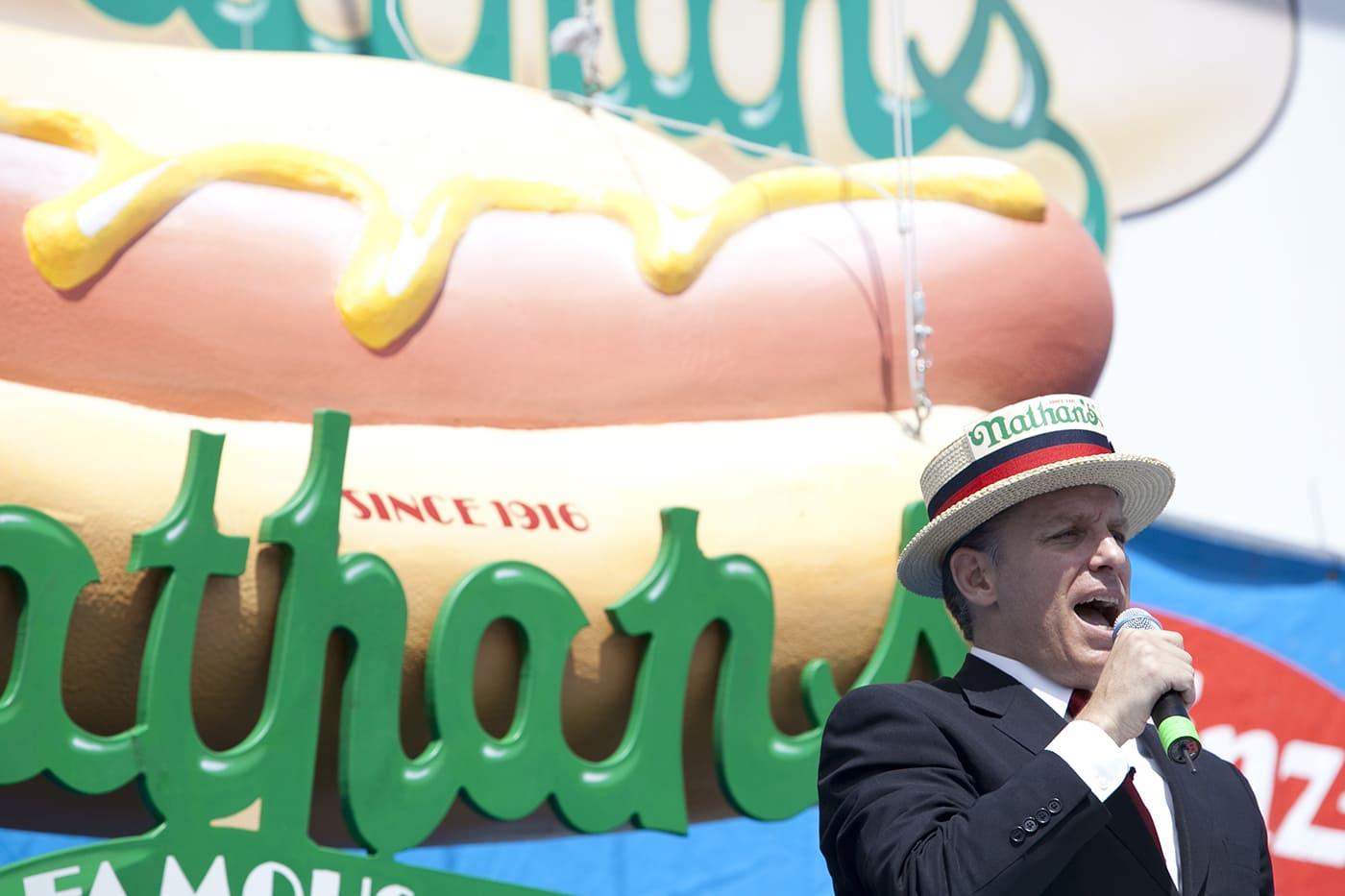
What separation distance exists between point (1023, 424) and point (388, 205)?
234 cm

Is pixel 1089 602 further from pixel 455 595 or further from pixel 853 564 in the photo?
pixel 853 564

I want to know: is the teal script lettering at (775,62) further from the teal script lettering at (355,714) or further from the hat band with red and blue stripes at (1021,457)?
the hat band with red and blue stripes at (1021,457)

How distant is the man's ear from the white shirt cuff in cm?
32

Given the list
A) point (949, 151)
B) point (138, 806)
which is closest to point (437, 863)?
point (138, 806)

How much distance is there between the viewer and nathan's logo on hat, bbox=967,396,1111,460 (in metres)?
1.74

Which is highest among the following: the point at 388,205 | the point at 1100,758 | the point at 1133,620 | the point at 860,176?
the point at 860,176

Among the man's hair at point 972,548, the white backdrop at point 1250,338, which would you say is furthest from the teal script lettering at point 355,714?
the man's hair at point 972,548

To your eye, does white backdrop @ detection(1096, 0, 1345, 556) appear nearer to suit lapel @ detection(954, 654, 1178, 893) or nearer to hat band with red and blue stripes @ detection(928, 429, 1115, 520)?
hat band with red and blue stripes @ detection(928, 429, 1115, 520)

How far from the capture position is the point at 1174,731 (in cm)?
133

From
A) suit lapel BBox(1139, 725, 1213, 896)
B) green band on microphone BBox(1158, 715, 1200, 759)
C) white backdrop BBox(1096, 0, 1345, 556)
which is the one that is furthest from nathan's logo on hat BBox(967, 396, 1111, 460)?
white backdrop BBox(1096, 0, 1345, 556)

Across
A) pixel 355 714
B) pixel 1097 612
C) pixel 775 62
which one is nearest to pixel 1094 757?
pixel 1097 612

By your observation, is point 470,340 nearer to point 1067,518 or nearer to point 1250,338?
point 1067,518

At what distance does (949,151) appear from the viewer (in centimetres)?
515

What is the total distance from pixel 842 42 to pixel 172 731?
3.13m
